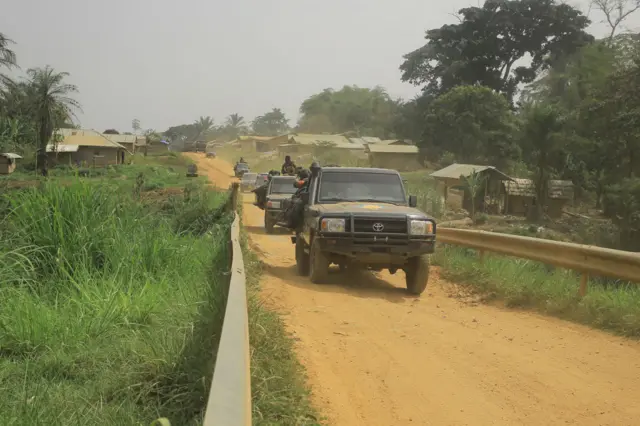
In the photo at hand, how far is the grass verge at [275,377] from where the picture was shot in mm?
4070

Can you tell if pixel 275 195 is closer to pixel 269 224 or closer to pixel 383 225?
pixel 269 224

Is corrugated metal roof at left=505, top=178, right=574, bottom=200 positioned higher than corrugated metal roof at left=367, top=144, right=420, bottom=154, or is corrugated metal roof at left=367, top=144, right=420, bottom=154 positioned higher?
corrugated metal roof at left=367, top=144, right=420, bottom=154

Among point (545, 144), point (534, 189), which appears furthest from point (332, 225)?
point (545, 144)

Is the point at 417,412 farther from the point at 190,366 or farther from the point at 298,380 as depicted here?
the point at 190,366

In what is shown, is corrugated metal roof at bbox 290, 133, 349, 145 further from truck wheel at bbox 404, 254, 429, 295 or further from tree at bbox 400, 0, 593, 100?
truck wheel at bbox 404, 254, 429, 295

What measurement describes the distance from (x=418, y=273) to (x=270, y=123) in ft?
531

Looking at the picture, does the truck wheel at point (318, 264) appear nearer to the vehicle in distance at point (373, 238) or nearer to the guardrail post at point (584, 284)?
the vehicle in distance at point (373, 238)


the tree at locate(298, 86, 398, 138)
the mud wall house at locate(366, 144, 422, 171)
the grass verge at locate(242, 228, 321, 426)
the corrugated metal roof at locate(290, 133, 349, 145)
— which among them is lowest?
the grass verge at locate(242, 228, 321, 426)

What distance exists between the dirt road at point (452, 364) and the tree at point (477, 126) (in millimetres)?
47114

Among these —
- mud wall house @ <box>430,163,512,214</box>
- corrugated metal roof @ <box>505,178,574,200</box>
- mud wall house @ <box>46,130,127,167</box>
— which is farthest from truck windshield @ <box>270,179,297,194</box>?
mud wall house @ <box>46,130,127,167</box>

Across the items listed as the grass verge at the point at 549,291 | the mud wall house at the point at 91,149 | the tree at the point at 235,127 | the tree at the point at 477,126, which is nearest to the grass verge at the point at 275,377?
the grass verge at the point at 549,291

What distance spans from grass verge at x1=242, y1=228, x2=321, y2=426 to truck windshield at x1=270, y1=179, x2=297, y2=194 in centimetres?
1401

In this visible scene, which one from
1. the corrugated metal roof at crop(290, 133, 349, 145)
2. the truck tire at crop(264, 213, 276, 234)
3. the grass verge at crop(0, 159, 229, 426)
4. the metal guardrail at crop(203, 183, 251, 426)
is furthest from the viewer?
the corrugated metal roof at crop(290, 133, 349, 145)

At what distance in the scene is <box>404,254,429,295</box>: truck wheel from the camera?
31.2 feet
